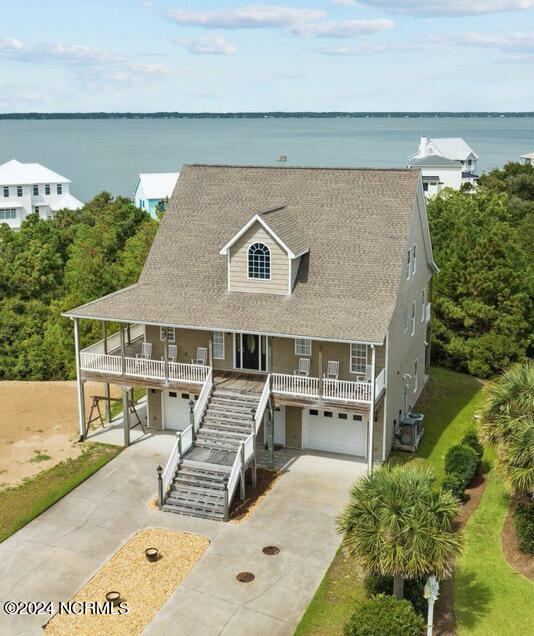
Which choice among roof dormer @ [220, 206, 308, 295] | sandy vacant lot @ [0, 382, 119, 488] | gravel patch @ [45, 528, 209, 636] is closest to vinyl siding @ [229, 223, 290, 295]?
roof dormer @ [220, 206, 308, 295]

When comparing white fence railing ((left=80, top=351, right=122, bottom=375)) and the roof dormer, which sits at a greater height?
the roof dormer

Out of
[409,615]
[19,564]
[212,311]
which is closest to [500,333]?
[212,311]

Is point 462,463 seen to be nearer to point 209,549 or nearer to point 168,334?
point 209,549

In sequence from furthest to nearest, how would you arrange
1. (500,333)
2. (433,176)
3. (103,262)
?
(433,176) → (103,262) → (500,333)

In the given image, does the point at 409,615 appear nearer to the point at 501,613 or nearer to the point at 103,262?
the point at 501,613

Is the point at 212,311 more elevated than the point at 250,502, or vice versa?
the point at 212,311

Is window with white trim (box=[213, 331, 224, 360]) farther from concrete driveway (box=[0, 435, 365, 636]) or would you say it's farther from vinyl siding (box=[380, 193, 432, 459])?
vinyl siding (box=[380, 193, 432, 459])

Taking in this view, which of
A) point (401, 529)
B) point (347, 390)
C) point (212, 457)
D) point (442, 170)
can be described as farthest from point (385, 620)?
point (442, 170)
